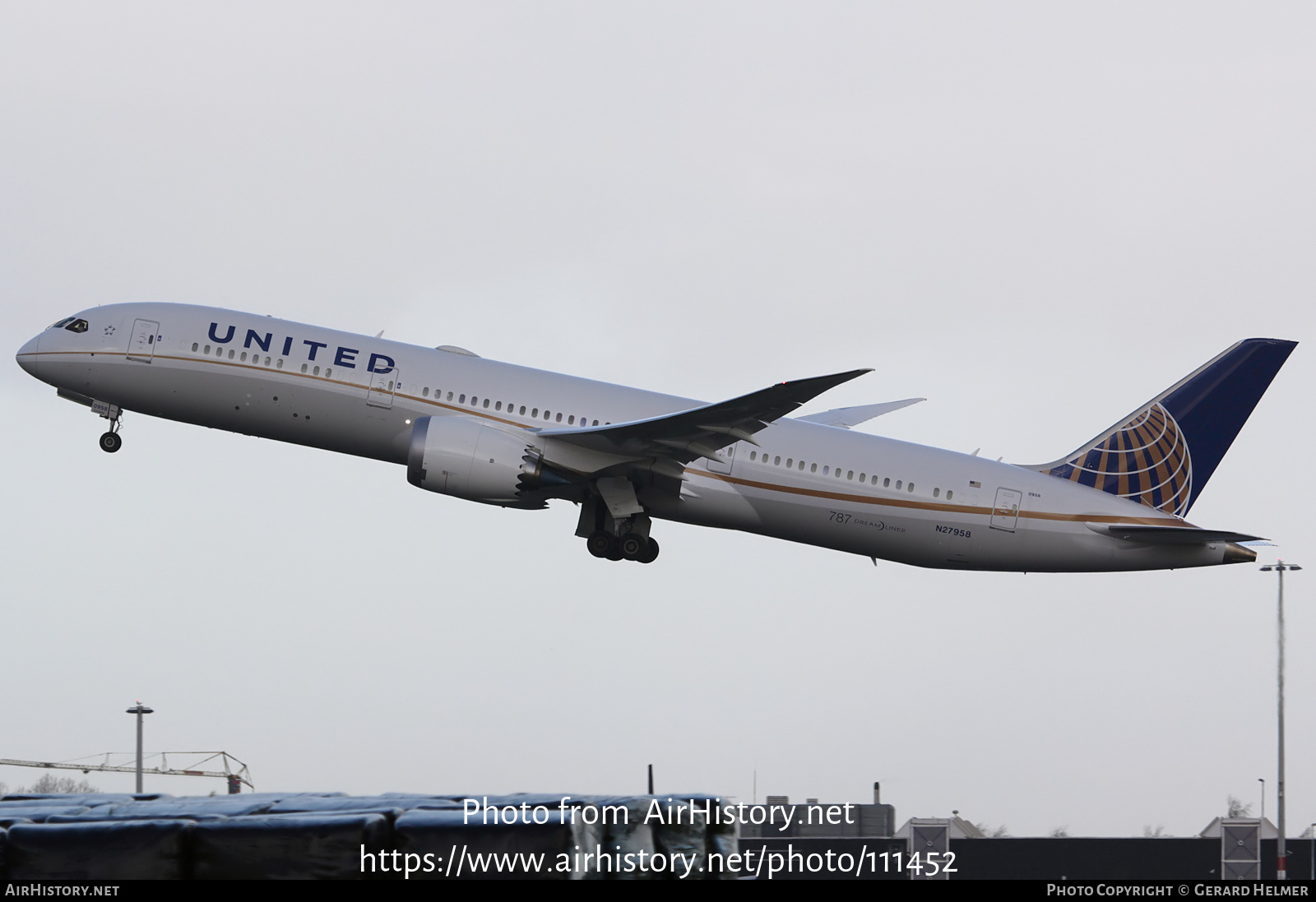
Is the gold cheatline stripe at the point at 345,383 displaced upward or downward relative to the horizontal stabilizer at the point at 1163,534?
upward

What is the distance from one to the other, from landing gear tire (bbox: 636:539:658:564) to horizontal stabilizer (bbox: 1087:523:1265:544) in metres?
10.7

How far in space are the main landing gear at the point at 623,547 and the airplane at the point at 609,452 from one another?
52 mm

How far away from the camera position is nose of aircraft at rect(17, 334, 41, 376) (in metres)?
35.4

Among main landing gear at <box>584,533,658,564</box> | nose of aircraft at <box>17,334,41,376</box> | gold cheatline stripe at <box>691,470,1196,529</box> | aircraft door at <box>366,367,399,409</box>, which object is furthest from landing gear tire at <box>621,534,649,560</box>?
nose of aircraft at <box>17,334,41,376</box>

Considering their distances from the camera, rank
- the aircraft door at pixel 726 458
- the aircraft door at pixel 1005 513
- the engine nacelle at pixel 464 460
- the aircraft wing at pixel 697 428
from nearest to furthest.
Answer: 1. the aircraft wing at pixel 697 428
2. the engine nacelle at pixel 464 460
3. the aircraft door at pixel 726 458
4. the aircraft door at pixel 1005 513

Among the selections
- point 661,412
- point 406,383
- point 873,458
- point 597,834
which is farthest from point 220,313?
point 597,834

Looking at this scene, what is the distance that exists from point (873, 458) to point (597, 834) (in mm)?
22473

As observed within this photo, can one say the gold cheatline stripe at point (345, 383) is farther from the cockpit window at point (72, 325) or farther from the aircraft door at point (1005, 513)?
the aircraft door at point (1005, 513)

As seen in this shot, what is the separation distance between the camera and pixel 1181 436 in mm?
36625

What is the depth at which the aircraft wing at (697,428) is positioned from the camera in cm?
3020

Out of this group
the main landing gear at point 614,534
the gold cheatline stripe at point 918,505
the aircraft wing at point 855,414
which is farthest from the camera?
the aircraft wing at point 855,414

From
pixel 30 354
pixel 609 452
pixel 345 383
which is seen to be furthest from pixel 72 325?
pixel 609 452

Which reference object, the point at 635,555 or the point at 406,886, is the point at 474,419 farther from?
the point at 406,886

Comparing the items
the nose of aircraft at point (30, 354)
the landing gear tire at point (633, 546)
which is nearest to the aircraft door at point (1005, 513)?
the landing gear tire at point (633, 546)
